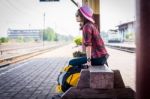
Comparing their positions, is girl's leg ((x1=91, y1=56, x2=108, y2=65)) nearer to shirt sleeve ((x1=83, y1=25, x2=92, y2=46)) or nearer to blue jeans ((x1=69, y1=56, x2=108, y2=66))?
blue jeans ((x1=69, y1=56, x2=108, y2=66))

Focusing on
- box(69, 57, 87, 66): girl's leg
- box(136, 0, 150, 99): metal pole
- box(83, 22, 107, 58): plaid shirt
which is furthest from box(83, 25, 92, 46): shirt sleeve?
box(136, 0, 150, 99): metal pole

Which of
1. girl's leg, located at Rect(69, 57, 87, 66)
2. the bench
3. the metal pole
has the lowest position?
the bench

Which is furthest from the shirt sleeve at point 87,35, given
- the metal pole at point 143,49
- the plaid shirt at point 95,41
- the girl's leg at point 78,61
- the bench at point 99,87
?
the metal pole at point 143,49

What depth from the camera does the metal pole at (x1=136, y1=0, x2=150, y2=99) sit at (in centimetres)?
141

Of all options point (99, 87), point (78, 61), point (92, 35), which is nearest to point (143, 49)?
point (99, 87)

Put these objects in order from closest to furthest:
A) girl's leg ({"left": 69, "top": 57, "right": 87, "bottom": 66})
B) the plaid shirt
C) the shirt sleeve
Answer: the shirt sleeve → the plaid shirt → girl's leg ({"left": 69, "top": 57, "right": 87, "bottom": 66})

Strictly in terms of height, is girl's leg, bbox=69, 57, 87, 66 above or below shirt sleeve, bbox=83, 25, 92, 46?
below

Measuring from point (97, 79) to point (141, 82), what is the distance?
3238mm

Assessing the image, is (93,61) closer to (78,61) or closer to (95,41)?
(78,61)

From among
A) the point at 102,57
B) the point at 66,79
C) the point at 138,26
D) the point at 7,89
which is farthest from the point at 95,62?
the point at 138,26

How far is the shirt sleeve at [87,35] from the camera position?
4984 mm

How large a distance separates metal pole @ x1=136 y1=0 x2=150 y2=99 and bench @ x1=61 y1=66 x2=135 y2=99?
10.2 feet

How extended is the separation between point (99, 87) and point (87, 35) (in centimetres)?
100

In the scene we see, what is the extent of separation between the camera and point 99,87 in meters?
4.73
